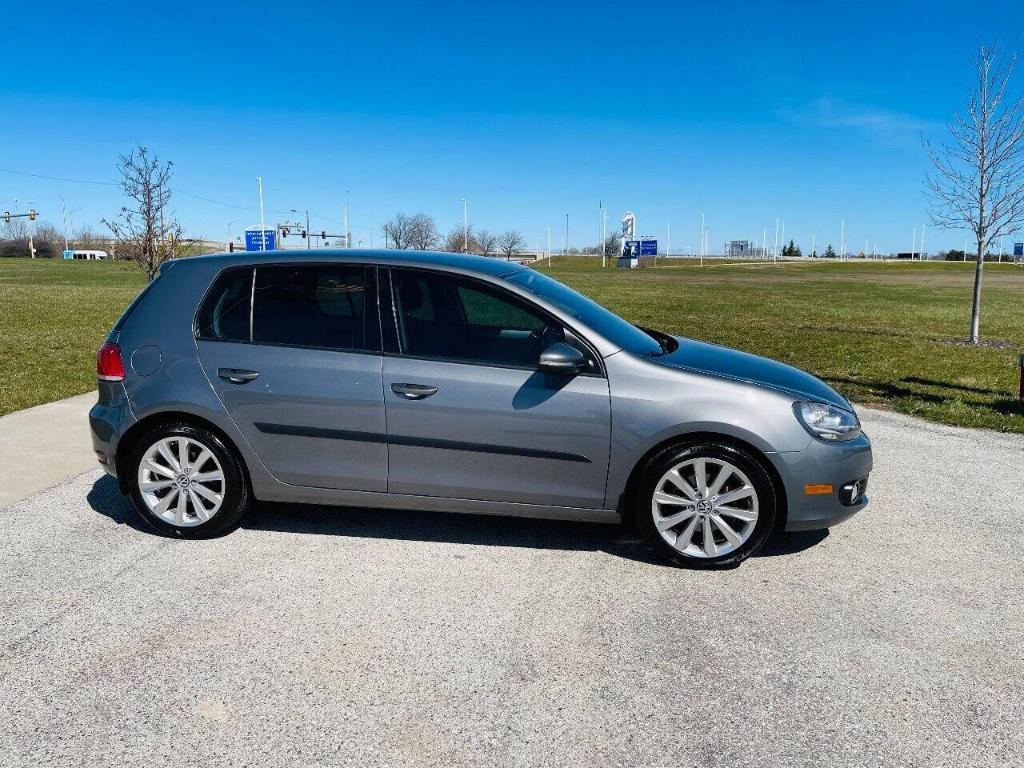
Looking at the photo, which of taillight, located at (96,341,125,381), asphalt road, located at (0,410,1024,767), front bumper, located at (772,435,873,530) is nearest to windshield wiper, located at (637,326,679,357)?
front bumper, located at (772,435,873,530)

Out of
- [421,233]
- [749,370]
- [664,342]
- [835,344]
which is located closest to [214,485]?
[664,342]

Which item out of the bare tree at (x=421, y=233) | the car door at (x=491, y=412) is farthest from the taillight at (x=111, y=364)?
the bare tree at (x=421, y=233)

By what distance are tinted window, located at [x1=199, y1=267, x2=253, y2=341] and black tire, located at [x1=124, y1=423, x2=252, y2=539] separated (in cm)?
55

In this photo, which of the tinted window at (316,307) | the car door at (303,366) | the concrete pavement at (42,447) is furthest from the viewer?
the concrete pavement at (42,447)

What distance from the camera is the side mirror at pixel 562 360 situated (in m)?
3.88

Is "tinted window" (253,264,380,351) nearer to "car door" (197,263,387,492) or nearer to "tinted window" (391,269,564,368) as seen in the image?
"car door" (197,263,387,492)

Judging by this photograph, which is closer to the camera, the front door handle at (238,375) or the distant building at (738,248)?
the front door handle at (238,375)

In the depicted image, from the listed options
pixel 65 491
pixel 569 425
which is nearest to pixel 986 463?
pixel 569 425

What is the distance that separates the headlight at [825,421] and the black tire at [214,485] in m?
3.02

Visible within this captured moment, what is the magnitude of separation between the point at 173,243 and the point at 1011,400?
82.6 ft

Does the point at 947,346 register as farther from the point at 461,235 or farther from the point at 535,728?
the point at 461,235

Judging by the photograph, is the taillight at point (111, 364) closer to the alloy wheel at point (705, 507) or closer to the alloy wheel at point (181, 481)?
the alloy wheel at point (181, 481)

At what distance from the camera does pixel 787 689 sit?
2.94m

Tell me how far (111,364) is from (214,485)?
90cm
